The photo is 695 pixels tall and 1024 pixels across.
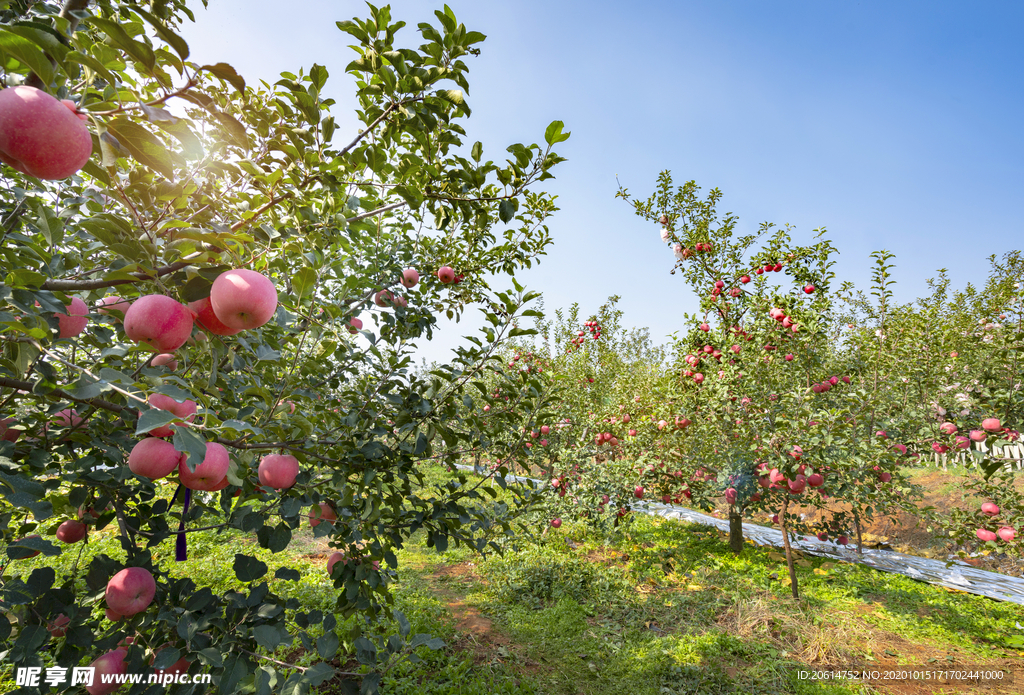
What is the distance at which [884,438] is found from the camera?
5.14 metres

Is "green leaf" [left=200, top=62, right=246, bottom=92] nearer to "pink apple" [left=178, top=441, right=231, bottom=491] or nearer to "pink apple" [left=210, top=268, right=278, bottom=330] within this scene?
"pink apple" [left=210, top=268, right=278, bottom=330]

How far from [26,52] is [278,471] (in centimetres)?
132

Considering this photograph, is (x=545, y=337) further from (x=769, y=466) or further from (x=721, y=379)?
(x=769, y=466)

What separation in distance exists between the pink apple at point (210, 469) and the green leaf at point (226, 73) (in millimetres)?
890

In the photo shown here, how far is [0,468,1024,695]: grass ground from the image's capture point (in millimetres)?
3535

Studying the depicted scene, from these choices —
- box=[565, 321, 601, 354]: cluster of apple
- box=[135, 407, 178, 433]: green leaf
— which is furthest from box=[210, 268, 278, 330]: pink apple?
box=[565, 321, 601, 354]: cluster of apple

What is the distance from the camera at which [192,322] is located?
103 cm

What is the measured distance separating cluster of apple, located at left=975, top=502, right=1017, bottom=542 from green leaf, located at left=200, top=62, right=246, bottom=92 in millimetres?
6785

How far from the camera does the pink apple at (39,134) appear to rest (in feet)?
2.39

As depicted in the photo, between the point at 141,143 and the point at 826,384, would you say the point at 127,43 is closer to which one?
the point at 141,143

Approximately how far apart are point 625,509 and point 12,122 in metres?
6.20

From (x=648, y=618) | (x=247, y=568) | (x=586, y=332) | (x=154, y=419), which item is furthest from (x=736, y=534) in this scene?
(x=154, y=419)

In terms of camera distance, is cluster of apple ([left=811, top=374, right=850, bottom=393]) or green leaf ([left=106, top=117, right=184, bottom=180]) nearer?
green leaf ([left=106, top=117, right=184, bottom=180])

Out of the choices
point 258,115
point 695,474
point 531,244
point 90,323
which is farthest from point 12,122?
point 695,474
